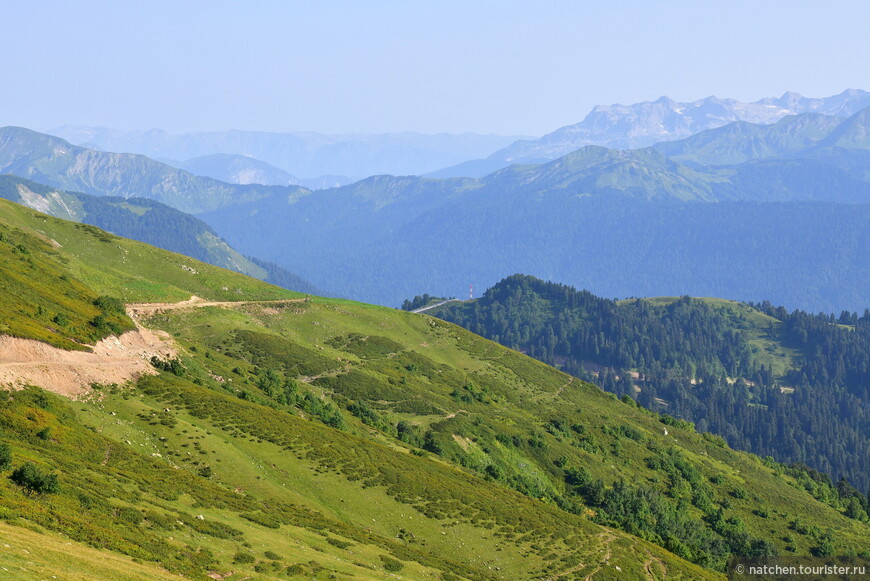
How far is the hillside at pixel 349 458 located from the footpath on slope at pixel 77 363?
1.55 metres

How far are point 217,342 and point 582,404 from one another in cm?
8168

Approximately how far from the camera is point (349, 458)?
77.1 m

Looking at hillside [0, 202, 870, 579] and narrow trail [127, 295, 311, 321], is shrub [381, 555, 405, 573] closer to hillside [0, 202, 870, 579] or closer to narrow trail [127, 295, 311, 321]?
hillside [0, 202, 870, 579]

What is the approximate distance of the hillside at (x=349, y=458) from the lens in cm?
5144

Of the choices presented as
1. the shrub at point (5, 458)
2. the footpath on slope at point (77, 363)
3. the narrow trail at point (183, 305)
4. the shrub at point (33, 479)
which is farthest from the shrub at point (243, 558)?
the narrow trail at point (183, 305)

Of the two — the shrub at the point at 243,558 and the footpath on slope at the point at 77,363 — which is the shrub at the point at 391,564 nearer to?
the shrub at the point at 243,558

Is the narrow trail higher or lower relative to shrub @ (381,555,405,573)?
higher

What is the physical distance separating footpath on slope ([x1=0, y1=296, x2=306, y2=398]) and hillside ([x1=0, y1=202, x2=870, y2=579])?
1.55m

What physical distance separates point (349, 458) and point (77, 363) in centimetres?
2791

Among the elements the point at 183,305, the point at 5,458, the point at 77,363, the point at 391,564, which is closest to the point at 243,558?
the point at 391,564

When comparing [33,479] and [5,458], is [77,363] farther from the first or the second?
[33,479]

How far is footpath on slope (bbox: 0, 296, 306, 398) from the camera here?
65000 millimetres

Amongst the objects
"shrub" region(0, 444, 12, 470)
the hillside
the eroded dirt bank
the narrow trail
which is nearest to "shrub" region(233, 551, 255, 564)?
the hillside

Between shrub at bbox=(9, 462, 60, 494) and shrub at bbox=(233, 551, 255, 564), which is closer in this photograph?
shrub at bbox=(9, 462, 60, 494)
